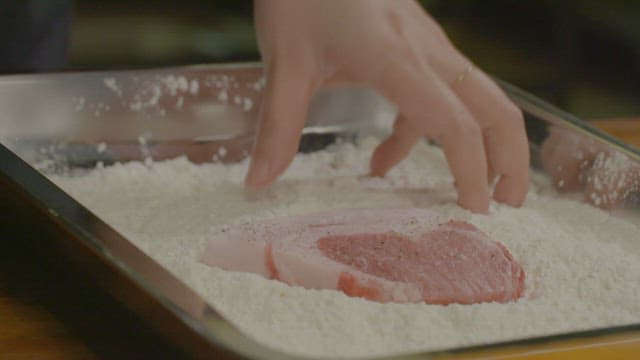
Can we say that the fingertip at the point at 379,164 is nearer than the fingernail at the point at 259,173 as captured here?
No

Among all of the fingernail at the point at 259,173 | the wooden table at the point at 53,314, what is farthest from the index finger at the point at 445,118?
the wooden table at the point at 53,314

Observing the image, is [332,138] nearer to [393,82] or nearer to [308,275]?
[393,82]

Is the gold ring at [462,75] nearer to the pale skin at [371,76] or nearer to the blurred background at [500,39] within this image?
the pale skin at [371,76]

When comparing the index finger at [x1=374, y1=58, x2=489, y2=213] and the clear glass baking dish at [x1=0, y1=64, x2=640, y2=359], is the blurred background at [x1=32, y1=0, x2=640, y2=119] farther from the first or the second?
the index finger at [x1=374, y1=58, x2=489, y2=213]

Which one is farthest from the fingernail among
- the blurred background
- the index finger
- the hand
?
the blurred background

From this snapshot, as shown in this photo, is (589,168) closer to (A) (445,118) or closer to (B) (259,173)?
(A) (445,118)

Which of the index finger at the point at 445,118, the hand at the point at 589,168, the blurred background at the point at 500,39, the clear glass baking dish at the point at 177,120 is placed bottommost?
the blurred background at the point at 500,39

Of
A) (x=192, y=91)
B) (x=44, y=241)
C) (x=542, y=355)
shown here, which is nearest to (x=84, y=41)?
Answer: (x=192, y=91)
